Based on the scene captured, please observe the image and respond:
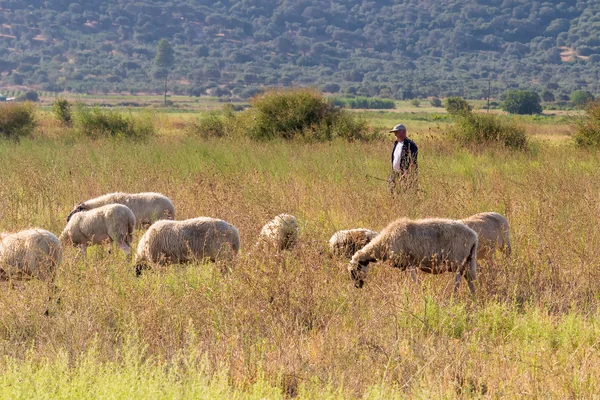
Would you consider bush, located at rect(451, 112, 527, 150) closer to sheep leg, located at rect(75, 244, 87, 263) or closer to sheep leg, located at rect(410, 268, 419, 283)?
sheep leg, located at rect(75, 244, 87, 263)

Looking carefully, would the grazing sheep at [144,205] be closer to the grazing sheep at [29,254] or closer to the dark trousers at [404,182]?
the grazing sheep at [29,254]

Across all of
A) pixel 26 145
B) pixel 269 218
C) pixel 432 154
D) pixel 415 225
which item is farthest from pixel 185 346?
pixel 26 145

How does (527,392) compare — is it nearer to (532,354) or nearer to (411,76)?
(532,354)

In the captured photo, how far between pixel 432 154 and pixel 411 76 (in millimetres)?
183184

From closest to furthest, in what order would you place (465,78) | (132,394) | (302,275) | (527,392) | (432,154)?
(132,394), (527,392), (302,275), (432,154), (465,78)

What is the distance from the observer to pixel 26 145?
→ 2123 cm

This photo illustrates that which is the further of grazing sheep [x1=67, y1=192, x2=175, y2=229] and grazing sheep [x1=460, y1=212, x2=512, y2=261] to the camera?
grazing sheep [x1=67, y1=192, x2=175, y2=229]

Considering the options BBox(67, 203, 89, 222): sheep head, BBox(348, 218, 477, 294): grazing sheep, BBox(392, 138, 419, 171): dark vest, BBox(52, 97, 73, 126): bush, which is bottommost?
BBox(52, 97, 73, 126): bush

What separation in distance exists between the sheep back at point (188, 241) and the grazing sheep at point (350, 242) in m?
1.07

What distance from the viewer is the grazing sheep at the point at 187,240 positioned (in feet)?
26.6

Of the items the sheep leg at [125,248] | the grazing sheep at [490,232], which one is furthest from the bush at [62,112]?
the grazing sheep at [490,232]

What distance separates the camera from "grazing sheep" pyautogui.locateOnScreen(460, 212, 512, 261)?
26.7 ft

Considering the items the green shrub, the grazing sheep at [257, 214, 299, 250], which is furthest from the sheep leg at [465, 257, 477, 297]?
the green shrub

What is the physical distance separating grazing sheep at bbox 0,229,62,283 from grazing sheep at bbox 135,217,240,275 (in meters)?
1.00
